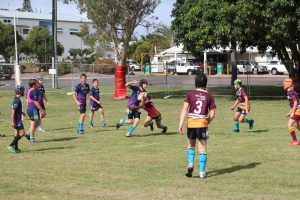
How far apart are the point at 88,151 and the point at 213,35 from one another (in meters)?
16.1

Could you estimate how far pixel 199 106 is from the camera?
9.27 m

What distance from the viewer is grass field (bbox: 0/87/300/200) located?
832 cm

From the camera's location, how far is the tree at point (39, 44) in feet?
276

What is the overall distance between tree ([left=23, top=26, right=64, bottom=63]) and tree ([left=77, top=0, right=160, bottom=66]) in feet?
165

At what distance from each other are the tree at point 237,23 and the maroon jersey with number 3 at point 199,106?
54.5 ft

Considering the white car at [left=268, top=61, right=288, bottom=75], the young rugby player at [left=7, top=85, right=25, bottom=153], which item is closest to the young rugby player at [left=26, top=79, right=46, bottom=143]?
the young rugby player at [left=7, top=85, right=25, bottom=153]

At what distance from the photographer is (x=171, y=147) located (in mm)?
12953

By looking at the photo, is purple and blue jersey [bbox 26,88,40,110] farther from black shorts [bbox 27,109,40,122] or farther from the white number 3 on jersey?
the white number 3 on jersey

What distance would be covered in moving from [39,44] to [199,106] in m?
78.4

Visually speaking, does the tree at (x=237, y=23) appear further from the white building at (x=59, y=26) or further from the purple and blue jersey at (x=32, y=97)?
the white building at (x=59, y=26)

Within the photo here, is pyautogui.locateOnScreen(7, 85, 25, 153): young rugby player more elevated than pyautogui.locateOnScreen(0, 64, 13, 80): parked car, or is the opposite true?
pyautogui.locateOnScreen(0, 64, 13, 80): parked car

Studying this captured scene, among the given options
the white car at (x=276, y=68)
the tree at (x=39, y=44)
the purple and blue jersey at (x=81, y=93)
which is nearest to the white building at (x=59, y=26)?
the tree at (x=39, y=44)

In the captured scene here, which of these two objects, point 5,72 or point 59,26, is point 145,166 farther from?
point 59,26

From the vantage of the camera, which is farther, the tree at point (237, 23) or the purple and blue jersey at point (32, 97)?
the tree at point (237, 23)
